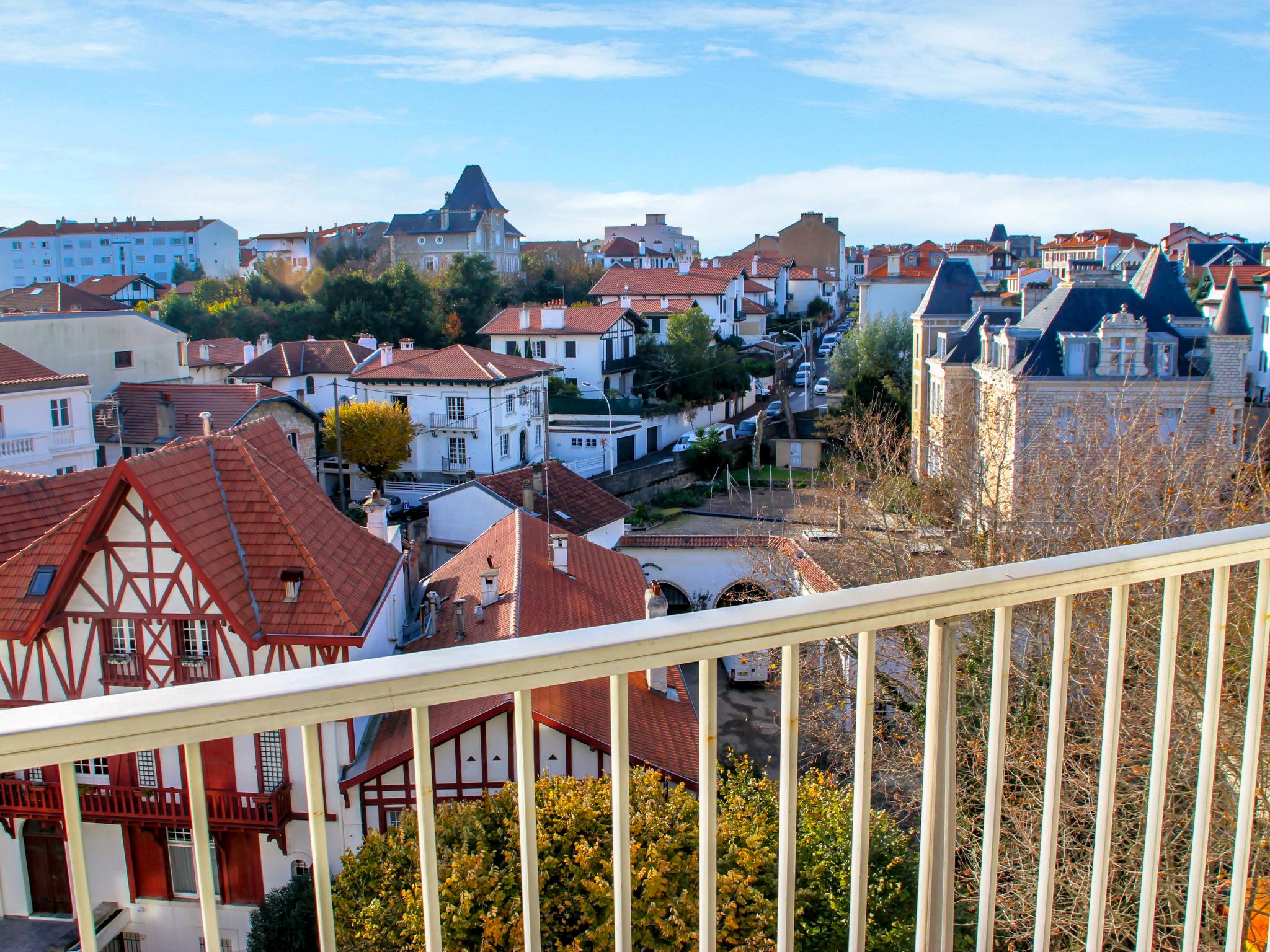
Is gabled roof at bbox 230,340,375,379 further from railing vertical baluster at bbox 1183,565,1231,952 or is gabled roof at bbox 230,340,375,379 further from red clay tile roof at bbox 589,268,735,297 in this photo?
railing vertical baluster at bbox 1183,565,1231,952

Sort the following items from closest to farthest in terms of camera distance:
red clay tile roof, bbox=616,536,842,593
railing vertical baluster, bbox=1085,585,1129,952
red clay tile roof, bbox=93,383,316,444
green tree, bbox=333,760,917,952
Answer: railing vertical baluster, bbox=1085,585,1129,952 < green tree, bbox=333,760,917,952 < red clay tile roof, bbox=616,536,842,593 < red clay tile roof, bbox=93,383,316,444

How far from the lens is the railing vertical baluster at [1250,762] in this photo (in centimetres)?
203

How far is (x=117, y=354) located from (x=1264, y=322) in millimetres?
37283

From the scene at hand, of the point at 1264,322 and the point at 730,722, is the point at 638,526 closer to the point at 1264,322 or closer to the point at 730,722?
the point at 730,722

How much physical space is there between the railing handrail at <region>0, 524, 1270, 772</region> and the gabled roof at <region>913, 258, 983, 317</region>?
27.9 meters

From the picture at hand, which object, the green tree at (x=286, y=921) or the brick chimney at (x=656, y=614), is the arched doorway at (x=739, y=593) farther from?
the green tree at (x=286, y=921)

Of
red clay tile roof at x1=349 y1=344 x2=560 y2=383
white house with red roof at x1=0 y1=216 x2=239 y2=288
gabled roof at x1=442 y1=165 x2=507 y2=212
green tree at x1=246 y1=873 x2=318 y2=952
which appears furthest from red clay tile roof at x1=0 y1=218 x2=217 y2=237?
green tree at x1=246 y1=873 x2=318 y2=952

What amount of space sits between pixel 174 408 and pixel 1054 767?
27.7 m

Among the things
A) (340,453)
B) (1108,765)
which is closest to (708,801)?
(1108,765)

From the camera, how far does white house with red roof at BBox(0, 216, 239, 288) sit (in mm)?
70125

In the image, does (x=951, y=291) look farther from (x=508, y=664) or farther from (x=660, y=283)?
(x=508, y=664)

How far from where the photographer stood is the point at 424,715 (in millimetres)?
1364

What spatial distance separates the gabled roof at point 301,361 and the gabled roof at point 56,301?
10.6m

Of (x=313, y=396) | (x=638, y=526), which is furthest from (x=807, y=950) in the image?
(x=313, y=396)
